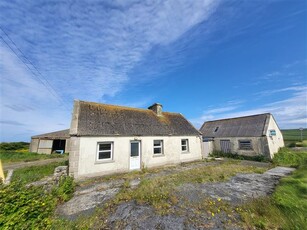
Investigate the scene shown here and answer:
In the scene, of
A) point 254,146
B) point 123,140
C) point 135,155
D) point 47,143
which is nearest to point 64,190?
point 123,140

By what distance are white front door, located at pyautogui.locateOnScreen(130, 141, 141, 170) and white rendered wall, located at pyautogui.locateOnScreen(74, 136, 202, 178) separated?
0.29 m

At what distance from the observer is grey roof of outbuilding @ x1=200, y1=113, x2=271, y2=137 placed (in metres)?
17.3

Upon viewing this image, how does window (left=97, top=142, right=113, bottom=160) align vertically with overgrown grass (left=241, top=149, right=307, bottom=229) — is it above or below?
above

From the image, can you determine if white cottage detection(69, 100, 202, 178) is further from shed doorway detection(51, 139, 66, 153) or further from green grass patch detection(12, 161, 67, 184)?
shed doorway detection(51, 139, 66, 153)

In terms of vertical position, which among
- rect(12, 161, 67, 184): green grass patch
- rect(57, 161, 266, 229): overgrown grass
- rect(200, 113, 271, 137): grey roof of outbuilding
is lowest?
rect(57, 161, 266, 229): overgrown grass

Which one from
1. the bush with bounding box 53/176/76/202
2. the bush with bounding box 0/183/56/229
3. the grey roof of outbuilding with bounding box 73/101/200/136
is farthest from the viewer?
the grey roof of outbuilding with bounding box 73/101/200/136

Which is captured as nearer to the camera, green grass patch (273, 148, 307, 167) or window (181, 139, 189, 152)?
green grass patch (273, 148, 307, 167)

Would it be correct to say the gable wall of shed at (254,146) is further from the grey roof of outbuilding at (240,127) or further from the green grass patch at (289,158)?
the green grass patch at (289,158)

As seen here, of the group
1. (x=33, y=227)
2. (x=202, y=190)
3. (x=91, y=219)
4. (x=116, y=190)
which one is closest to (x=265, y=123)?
(x=202, y=190)

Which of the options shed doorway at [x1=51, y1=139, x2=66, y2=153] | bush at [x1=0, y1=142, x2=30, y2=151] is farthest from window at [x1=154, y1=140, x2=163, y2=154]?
bush at [x1=0, y1=142, x2=30, y2=151]

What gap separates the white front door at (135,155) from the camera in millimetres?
11820

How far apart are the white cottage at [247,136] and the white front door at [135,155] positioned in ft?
41.3

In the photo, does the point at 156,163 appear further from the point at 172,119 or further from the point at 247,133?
the point at 247,133

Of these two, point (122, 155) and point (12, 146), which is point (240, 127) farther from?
point (12, 146)
